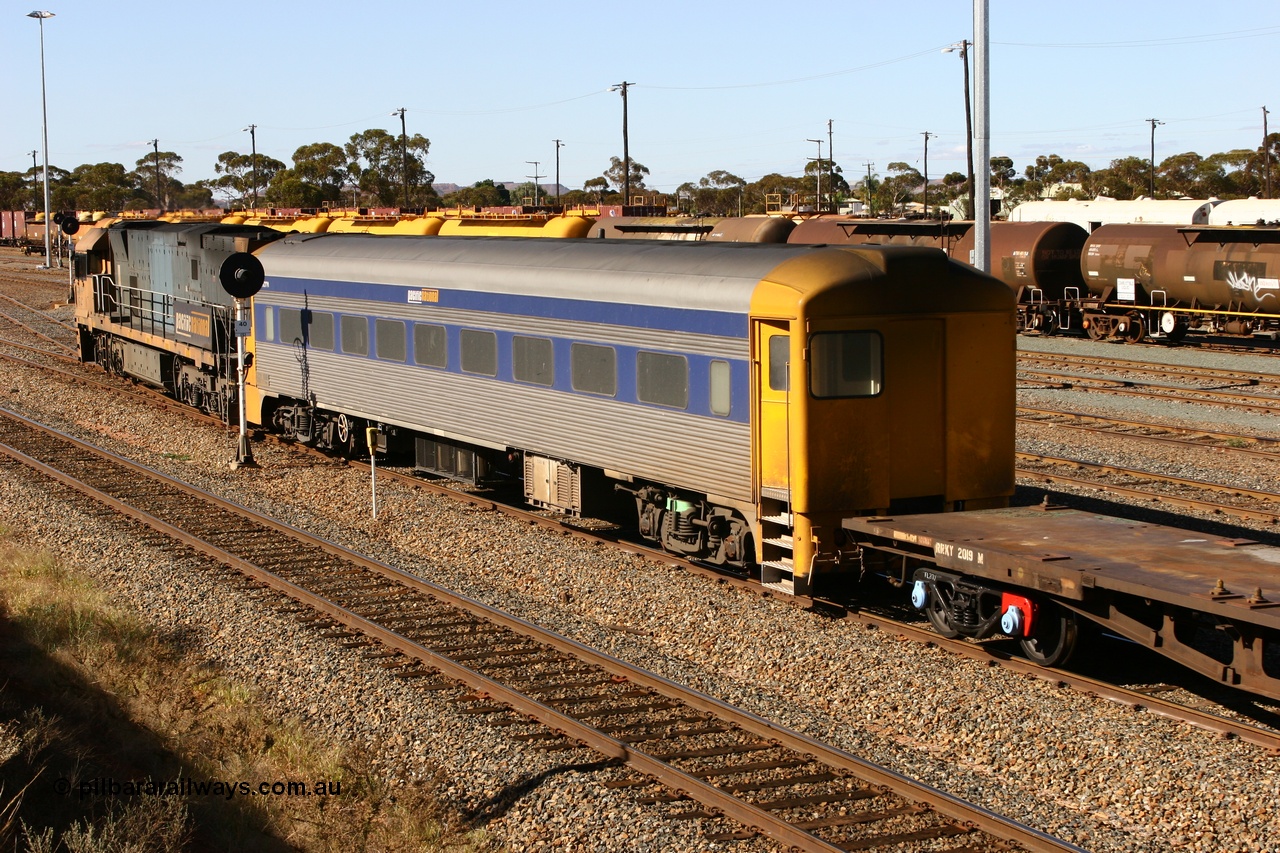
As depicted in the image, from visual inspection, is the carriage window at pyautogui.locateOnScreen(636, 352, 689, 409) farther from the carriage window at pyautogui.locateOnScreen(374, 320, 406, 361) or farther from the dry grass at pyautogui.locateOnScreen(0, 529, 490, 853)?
the carriage window at pyautogui.locateOnScreen(374, 320, 406, 361)

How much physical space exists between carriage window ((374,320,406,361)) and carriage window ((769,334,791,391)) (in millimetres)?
7300

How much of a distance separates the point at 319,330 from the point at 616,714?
1165 centimetres

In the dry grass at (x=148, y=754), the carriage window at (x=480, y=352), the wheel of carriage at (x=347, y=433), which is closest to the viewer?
the dry grass at (x=148, y=754)

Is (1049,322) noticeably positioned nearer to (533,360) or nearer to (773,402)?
(533,360)

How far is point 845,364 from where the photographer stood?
38.3 feet

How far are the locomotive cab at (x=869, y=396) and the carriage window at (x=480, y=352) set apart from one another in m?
4.88

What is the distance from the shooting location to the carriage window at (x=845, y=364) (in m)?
11.6

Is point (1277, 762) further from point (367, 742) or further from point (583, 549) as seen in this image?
point (583, 549)

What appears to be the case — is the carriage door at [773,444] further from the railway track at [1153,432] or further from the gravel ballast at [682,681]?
the railway track at [1153,432]

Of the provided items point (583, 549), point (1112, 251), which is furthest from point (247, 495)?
point (1112, 251)

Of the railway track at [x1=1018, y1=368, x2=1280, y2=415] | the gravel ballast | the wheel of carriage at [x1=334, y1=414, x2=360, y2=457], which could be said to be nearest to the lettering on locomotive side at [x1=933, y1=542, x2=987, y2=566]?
the gravel ballast

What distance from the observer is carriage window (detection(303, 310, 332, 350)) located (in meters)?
19.4

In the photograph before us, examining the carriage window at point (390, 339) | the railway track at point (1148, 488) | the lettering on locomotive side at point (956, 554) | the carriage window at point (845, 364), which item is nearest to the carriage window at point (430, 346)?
the carriage window at point (390, 339)

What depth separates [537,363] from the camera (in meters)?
15.1
